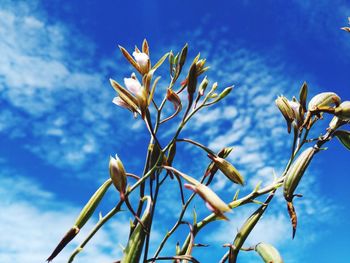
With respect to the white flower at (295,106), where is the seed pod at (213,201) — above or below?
below

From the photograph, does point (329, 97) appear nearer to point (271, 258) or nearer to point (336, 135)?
point (336, 135)

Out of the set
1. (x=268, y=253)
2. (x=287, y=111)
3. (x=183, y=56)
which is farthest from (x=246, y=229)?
(x=183, y=56)

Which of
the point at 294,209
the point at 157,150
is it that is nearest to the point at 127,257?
the point at 157,150

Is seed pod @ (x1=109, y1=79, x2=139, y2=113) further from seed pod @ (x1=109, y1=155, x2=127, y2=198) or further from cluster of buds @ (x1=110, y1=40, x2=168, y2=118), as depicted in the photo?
seed pod @ (x1=109, y1=155, x2=127, y2=198)

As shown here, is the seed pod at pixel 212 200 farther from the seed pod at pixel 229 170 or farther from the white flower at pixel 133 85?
the white flower at pixel 133 85

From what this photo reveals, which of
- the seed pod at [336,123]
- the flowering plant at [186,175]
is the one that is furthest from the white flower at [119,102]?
the seed pod at [336,123]

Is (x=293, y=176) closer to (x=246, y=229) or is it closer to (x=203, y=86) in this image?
(x=246, y=229)

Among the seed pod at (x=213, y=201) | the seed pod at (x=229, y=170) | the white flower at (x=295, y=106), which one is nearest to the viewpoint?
the seed pod at (x=213, y=201)
